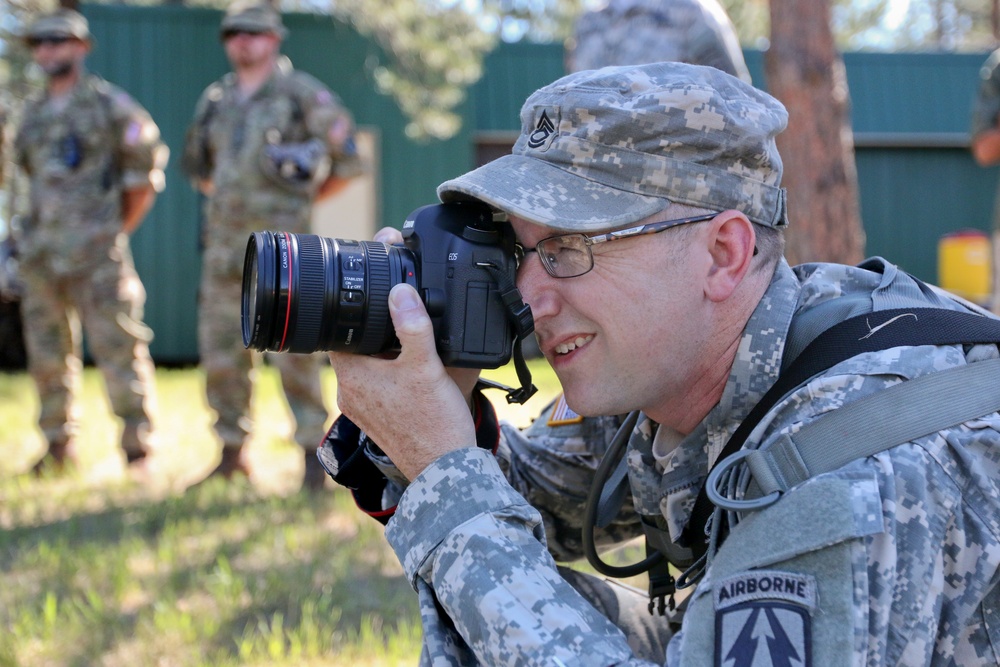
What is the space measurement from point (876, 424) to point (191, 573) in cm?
256

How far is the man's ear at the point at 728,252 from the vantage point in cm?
151

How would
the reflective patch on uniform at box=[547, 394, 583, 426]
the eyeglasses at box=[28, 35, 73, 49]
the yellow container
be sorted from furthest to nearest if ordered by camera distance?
the yellow container < the eyeglasses at box=[28, 35, 73, 49] < the reflective patch on uniform at box=[547, 394, 583, 426]

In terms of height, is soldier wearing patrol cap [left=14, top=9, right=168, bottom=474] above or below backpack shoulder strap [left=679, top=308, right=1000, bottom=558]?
below

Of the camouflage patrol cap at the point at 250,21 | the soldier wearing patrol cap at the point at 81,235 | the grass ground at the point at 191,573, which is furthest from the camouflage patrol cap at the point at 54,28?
the grass ground at the point at 191,573

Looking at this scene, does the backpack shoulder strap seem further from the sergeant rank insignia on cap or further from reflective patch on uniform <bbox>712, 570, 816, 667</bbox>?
the sergeant rank insignia on cap

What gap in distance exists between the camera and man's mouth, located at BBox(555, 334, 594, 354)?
159 cm

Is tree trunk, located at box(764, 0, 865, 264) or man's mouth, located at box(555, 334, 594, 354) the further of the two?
tree trunk, located at box(764, 0, 865, 264)

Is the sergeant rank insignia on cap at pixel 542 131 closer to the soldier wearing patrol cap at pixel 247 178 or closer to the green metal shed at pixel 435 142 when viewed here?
the soldier wearing patrol cap at pixel 247 178

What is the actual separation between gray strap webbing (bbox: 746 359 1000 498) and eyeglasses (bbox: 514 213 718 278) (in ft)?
A: 1.18

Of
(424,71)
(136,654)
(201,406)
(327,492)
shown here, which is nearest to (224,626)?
(136,654)

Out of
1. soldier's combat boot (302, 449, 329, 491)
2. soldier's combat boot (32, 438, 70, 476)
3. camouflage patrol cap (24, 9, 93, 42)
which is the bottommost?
soldier's combat boot (32, 438, 70, 476)

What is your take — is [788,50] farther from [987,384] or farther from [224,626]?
[987,384]

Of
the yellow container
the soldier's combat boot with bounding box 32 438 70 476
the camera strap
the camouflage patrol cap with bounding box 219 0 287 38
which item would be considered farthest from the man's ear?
the yellow container

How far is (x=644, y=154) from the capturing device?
151 centimetres
